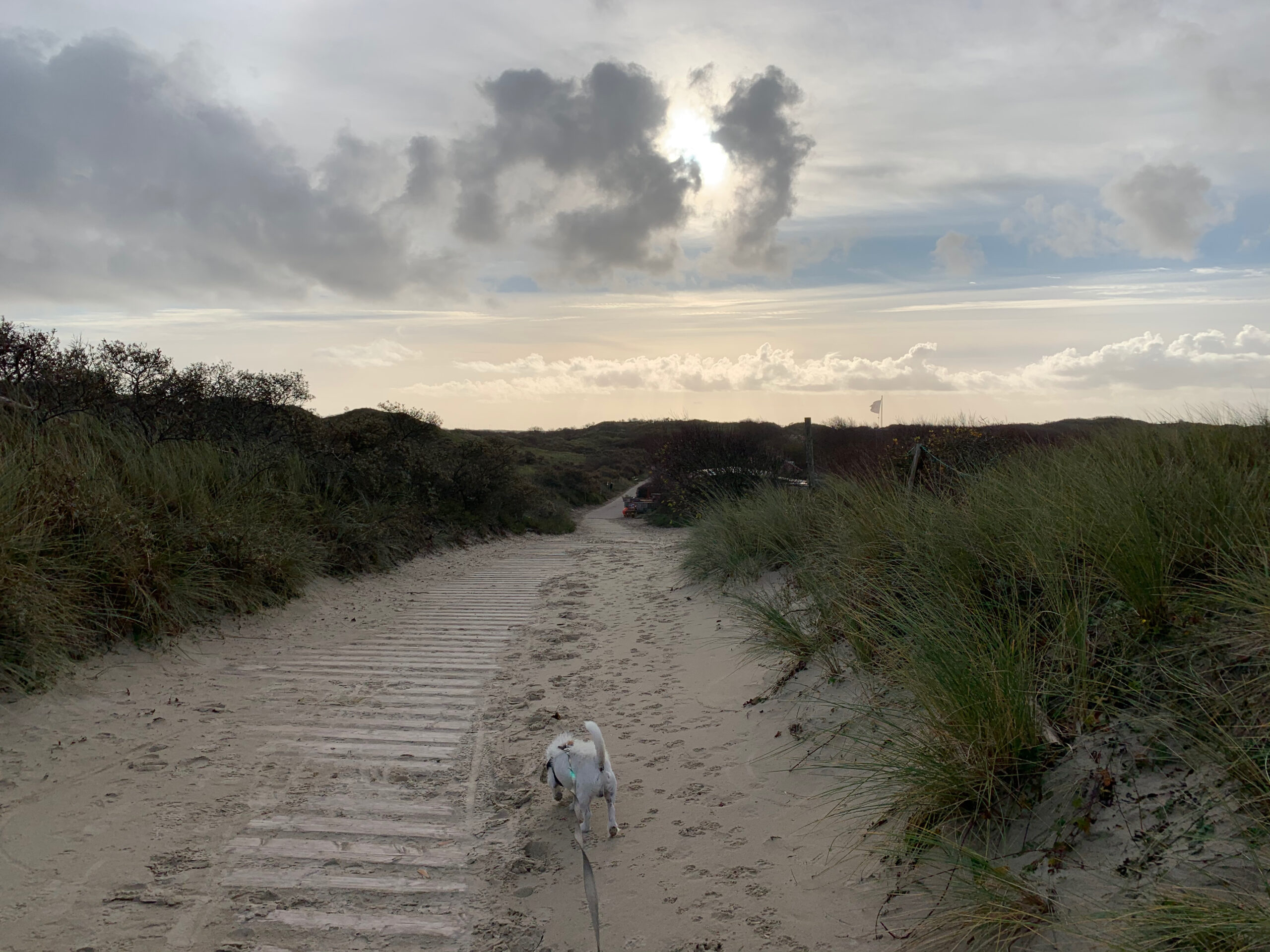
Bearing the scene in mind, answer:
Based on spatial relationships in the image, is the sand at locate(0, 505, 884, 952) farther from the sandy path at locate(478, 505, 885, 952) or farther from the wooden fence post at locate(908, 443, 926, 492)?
the wooden fence post at locate(908, 443, 926, 492)

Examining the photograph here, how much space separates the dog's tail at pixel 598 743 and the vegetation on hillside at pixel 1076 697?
45.6 inches

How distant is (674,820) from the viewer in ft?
13.3

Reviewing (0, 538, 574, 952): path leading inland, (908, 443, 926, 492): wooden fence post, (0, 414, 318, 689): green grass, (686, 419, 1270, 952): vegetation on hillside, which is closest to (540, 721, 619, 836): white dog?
(0, 538, 574, 952): path leading inland

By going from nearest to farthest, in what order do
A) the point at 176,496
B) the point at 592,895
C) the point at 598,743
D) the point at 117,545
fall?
the point at 592,895, the point at 598,743, the point at 117,545, the point at 176,496

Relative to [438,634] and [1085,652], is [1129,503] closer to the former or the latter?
[1085,652]

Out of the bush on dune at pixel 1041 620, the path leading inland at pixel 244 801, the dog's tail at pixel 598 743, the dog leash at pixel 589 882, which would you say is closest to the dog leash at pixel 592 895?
the dog leash at pixel 589 882

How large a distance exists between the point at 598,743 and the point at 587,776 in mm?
195

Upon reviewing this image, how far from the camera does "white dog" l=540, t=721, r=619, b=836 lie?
3.94 meters

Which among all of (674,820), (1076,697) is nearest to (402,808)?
(674,820)

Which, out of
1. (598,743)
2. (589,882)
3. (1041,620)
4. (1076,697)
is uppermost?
(1041,620)

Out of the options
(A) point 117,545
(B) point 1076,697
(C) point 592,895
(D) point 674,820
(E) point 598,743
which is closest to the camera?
(C) point 592,895

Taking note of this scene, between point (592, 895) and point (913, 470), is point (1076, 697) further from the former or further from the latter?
point (913, 470)

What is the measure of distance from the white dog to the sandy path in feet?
0.47

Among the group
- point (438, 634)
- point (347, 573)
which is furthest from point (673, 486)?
point (438, 634)
